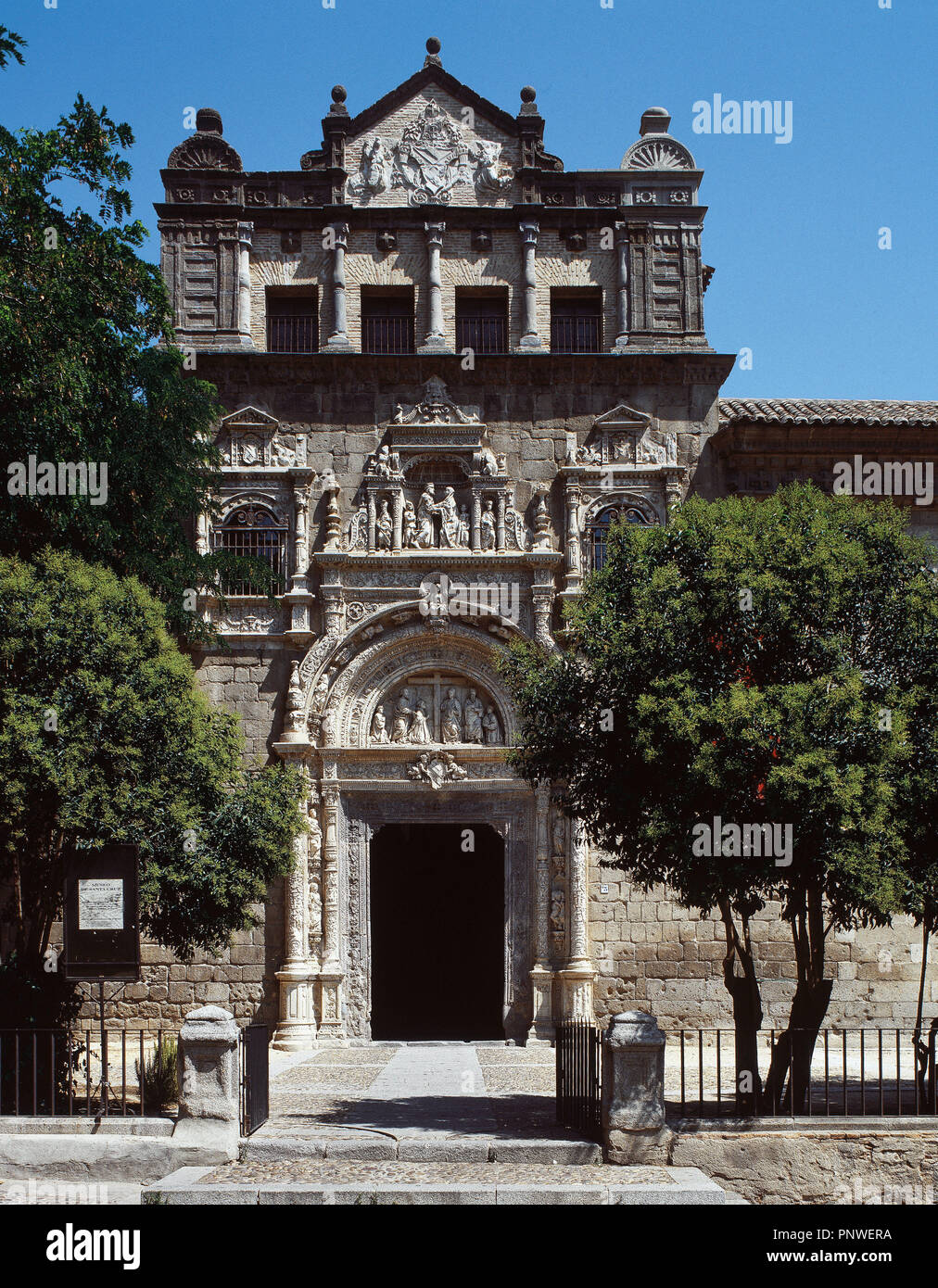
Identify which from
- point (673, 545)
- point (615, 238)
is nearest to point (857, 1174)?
point (673, 545)

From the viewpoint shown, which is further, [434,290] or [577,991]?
[434,290]

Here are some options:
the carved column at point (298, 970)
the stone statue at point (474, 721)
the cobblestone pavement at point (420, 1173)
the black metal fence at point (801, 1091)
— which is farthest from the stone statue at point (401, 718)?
the cobblestone pavement at point (420, 1173)

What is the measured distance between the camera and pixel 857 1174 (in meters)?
11.1

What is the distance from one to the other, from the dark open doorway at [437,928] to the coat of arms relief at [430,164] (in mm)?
10878

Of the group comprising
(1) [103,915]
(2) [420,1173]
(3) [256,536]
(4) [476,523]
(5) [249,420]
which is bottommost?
(2) [420,1173]

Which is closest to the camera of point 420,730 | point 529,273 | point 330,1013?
point 330,1013

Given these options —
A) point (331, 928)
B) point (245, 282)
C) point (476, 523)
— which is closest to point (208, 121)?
point (245, 282)

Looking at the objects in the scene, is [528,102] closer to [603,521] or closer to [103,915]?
[603,521]

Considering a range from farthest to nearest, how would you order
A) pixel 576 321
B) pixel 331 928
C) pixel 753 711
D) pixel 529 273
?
pixel 576 321 → pixel 529 273 → pixel 331 928 → pixel 753 711

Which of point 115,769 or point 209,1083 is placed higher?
point 115,769

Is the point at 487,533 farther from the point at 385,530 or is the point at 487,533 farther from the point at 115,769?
the point at 115,769

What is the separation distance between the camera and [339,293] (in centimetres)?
2125

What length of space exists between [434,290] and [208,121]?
15.8 feet

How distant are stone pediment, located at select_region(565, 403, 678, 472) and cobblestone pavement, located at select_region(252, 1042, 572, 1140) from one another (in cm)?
917
